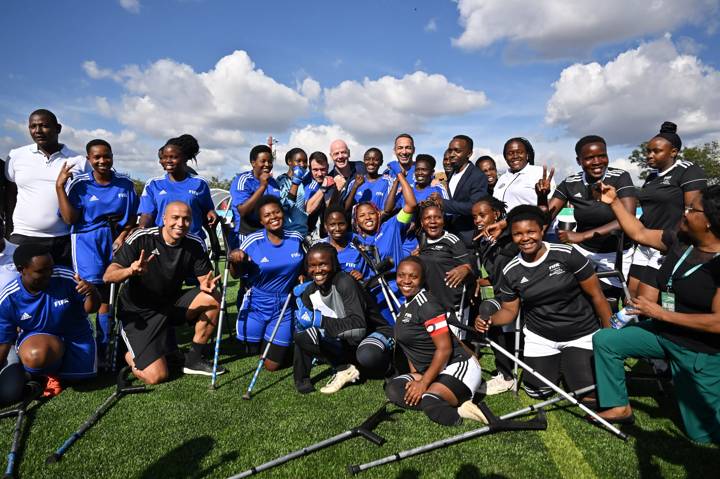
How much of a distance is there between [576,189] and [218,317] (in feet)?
15.9

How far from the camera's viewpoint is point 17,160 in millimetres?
5879

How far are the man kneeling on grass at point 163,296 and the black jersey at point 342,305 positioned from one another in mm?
1261

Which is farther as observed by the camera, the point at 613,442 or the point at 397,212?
the point at 397,212

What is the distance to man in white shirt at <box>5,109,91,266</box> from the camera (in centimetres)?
579

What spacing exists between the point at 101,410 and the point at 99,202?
108 inches

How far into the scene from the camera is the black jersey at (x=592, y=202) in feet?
17.8

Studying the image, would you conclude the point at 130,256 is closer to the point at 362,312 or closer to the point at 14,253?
the point at 14,253

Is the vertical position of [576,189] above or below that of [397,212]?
above

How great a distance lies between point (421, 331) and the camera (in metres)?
4.52

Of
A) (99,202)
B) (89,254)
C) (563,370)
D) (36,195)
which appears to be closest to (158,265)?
(89,254)

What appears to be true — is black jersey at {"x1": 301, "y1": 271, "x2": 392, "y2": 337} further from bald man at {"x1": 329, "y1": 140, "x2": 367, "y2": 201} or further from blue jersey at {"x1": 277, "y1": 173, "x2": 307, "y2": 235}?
bald man at {"x1": 329, "y1": 140, "x2": 367, "y2": 201}

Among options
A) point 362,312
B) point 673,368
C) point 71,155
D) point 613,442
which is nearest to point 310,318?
point 362,312

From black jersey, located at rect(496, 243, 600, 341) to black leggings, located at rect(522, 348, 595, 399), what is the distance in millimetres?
184

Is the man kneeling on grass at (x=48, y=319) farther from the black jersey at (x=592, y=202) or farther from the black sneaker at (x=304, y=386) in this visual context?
the black jersey at (x=592, y=202)
